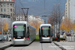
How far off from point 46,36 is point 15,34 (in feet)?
29.3

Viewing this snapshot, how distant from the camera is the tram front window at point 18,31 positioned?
24623 millimetres

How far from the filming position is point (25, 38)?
80.8 ft

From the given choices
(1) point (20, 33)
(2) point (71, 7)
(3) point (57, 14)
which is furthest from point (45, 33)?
Answer: (3) point (57, 14)

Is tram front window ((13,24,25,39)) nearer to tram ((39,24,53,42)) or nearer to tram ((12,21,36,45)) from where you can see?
tram ((12,21,36,45))

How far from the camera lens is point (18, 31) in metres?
24.8

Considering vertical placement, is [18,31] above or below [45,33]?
above

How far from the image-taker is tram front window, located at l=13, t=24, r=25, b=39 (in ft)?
80.8

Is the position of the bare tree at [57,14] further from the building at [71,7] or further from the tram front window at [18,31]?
the tram front window at [18,31]

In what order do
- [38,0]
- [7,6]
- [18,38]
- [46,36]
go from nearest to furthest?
[18,38], [46,36], [38,0], [7,6]

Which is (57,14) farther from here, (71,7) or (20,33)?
(20,33)

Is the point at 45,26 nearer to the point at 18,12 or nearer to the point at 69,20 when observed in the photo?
the point at 18,12

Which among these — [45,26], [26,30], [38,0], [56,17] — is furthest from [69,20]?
[26,30]

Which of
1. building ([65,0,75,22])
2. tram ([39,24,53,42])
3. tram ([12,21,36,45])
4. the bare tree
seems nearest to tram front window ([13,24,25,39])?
tram ([12,21,36,45])

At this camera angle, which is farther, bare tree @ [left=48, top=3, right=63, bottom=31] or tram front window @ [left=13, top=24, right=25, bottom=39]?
bare tree @ [left=48, top=3, right=63, bottom=31]
